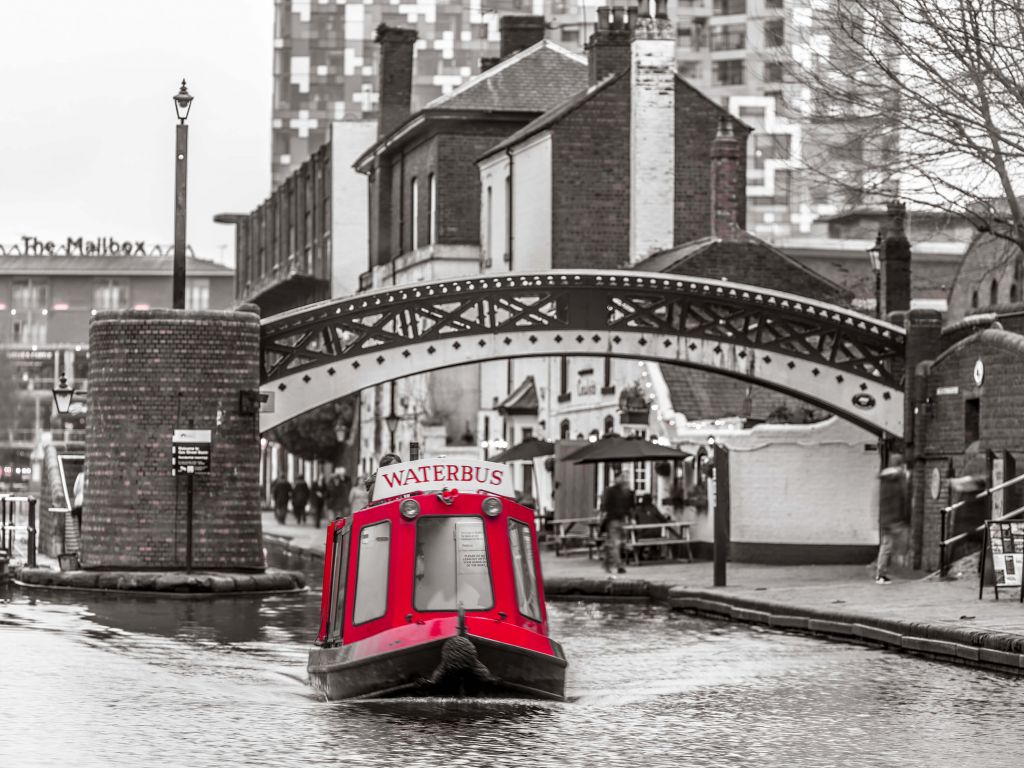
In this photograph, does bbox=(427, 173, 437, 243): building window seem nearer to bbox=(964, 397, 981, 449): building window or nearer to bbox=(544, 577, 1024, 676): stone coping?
bbox=(544, 577, 1024, 676): stone coping

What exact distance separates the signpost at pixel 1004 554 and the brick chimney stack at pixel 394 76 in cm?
4209

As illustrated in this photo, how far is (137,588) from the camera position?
3072cm

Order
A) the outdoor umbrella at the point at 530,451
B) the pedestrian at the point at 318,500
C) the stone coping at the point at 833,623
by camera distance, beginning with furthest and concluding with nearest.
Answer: the pedestrian at the point at 318,500, the outdoor umbrella at the point at 530,451, the stone coping at the point at 833,623

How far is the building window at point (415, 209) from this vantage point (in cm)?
5964

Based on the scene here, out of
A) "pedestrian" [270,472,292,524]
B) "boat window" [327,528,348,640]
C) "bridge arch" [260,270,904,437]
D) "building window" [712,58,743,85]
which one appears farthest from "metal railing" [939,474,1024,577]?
"building window" [712,58,743,85]

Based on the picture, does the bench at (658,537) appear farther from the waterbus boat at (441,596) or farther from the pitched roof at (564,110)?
the waterbus boat at (441,596)

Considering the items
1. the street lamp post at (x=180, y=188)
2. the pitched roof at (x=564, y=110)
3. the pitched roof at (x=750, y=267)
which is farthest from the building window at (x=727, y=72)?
the street lamp post at (x=180, y=188)

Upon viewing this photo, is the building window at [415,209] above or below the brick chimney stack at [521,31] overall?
below

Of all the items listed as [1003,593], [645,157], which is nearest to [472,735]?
[1003,593]

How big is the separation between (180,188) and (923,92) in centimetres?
1133

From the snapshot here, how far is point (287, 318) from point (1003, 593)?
12.9m

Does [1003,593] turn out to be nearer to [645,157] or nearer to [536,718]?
[536,718]

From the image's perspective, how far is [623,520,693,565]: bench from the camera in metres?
37.3

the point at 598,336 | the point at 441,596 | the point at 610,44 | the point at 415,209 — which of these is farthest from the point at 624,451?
the point at 415,209
